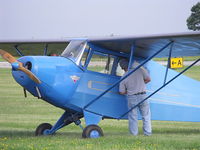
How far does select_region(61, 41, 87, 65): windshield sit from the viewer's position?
1245cm

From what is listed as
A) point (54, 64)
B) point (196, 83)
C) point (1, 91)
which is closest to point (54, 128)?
point (54, 64)

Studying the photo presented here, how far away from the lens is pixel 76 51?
41.2 ft

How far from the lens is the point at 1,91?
94.2ft

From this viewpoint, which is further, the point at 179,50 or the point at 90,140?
the point at 179,50

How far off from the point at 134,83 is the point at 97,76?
0.83m

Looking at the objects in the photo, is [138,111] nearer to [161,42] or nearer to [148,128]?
[148,128]

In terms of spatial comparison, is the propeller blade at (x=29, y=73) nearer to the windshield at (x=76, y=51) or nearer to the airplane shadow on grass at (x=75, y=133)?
the windshield at (x=76, y=51)

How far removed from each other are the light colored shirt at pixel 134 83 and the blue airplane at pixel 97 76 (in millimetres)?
195

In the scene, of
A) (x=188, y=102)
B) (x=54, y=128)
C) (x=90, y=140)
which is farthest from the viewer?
(x=188, y=102)

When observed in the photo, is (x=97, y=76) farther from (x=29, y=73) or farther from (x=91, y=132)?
(x=29, y=73)

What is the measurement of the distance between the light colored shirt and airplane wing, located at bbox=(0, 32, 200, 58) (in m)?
0.60

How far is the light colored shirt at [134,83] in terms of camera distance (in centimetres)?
1280

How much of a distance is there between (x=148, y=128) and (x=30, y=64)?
3.06 meters

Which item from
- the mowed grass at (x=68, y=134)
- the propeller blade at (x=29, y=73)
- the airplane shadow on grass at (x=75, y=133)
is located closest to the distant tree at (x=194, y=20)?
the mowed grass at (x=68, y=134)
